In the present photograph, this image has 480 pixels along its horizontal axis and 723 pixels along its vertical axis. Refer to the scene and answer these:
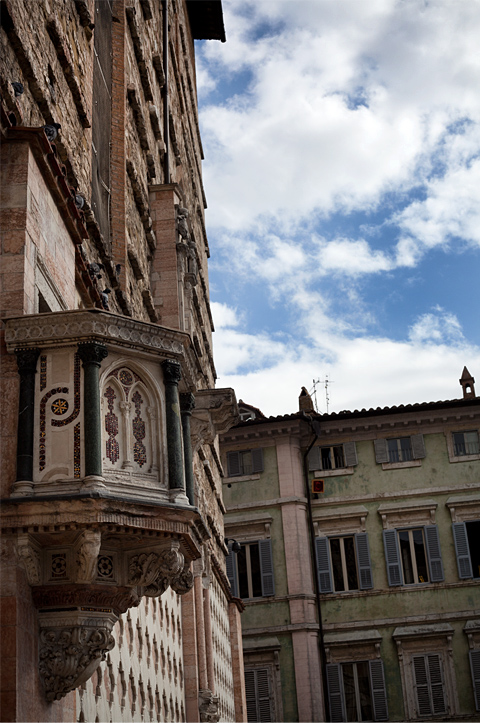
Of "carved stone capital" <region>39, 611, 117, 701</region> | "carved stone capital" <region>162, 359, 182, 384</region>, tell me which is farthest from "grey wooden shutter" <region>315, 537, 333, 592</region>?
"carved stone capital" <region>39, 611, 117, 701</region>

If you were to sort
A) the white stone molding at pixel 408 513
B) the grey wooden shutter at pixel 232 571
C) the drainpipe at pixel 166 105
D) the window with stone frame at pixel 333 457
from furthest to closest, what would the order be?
1. the window with stone frame at pixel 333 457
2. the grey wooden shutter at pixel 232 571
3. the white stone molding at pixel 408 513
4. the drainpipe at pixel 166 105

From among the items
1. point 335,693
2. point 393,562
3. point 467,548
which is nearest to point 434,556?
point 467,548

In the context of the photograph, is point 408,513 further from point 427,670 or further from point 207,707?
A: point 207,707

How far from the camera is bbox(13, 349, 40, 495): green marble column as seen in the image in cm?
668

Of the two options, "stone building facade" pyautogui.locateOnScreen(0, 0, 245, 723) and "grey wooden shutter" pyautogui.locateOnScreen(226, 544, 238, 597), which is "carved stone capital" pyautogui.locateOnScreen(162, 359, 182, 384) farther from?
"grey wooden shutter" pyautogui.locateOnScreen(226, 544, 238, 597)

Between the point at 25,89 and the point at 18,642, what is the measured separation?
517 centimetres

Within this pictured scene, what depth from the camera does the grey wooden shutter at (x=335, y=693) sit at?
31.0 metres

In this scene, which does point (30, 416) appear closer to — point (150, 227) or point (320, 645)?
point (150, 227)

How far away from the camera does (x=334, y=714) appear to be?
31.1 metres

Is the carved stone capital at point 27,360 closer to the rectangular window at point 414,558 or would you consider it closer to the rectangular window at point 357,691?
the rectangular window at point 357,691

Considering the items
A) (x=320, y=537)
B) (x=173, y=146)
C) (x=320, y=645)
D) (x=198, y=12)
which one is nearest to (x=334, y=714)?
(x=320, y=645)

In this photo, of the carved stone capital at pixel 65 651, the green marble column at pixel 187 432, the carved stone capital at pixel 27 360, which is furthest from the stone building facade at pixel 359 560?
the carved stone capital at pixel 27 360

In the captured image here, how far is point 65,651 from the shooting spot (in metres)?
6.93

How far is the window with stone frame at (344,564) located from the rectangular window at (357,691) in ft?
8.18
